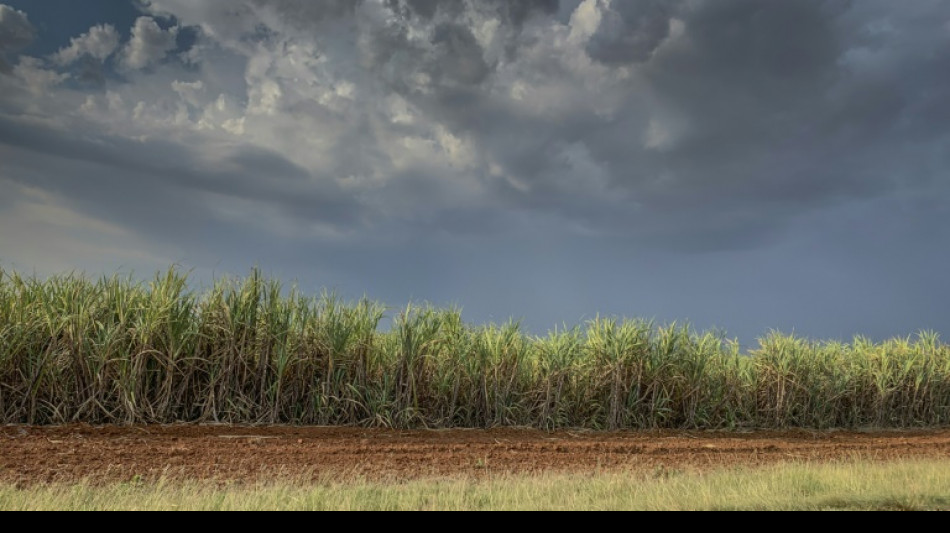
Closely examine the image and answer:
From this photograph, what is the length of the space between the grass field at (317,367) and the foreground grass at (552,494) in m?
3.93

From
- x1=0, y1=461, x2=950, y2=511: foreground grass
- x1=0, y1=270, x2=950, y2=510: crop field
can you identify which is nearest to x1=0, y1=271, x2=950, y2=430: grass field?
x1=0, y1=270, x2=950, y2=510: crop field

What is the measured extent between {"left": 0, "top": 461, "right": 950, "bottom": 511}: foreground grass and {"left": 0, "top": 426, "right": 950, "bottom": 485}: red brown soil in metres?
0.55

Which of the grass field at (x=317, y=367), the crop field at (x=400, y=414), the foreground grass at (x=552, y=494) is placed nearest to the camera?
the foreground grass at (x=552, y=494)

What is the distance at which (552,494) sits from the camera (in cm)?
500

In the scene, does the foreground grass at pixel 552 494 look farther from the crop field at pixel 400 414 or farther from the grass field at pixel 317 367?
the grass field at pixel 317 367

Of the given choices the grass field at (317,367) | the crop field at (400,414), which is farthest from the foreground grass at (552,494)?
the grass field at (317,367)

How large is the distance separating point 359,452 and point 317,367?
8.46 ft

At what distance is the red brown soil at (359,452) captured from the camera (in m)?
5.86

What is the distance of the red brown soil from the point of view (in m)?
5.86

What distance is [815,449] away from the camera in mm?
9062

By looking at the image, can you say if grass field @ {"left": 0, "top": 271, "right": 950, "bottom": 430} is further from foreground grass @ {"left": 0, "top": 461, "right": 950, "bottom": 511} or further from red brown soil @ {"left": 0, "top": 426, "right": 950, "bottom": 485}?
foreground grass @ {"left": 0, "top": 461, "right": 950, "bottom": 511}
